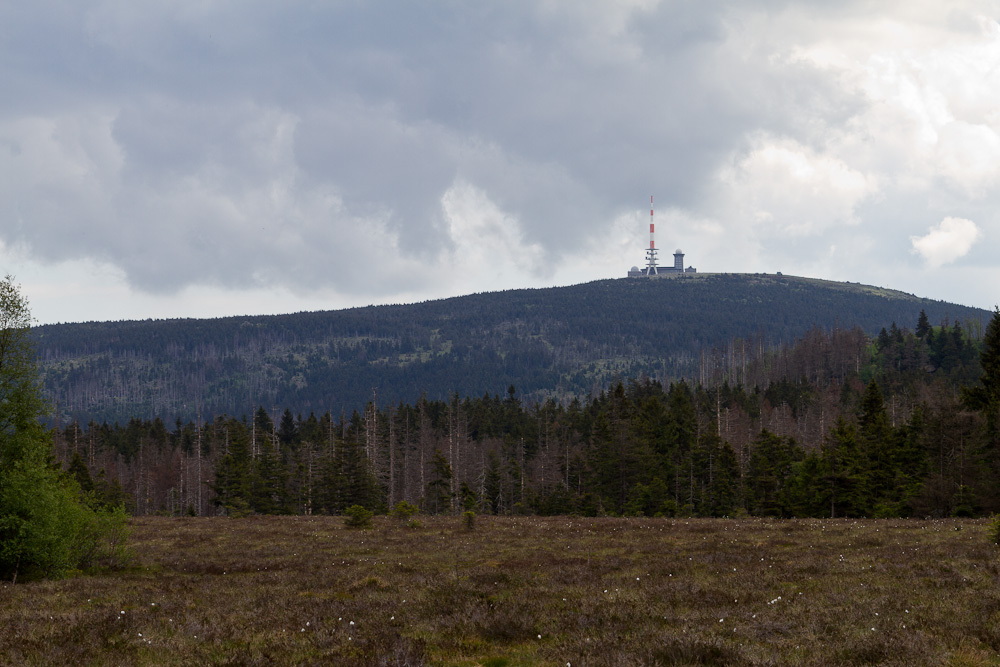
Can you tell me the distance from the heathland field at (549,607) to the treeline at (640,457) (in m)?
20.0

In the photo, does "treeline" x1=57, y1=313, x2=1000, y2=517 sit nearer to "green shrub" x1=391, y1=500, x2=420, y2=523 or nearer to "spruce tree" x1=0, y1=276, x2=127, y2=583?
"green shrub" x1=391, y1=500, x2=420, y2=523

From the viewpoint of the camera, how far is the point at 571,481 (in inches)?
3716

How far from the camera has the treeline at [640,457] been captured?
54.8m

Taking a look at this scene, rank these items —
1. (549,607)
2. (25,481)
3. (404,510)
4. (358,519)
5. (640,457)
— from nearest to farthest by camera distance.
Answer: (549,607) → (25,481) → (358,519) → (404,510) → (640,457)

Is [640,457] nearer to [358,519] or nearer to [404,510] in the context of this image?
[404,510]

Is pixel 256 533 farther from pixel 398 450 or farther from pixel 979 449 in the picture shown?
pixel 398 450

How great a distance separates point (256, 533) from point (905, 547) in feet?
132

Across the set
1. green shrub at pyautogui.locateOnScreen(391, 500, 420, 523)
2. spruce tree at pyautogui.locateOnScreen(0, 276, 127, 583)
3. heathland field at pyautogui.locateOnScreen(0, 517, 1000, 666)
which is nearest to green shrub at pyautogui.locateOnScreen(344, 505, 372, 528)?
green shrub at pyautogui.locateOnScreen(391, 500, 420, 523)

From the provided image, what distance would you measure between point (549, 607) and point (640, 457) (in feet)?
189

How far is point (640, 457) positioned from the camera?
245 feet

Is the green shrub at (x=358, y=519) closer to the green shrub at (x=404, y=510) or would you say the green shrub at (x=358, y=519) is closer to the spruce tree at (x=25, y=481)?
the green shrub at (x=404, y=510)

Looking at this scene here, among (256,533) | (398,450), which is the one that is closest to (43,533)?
(256,533)

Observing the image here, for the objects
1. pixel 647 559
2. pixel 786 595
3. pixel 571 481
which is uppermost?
pixel 786 595

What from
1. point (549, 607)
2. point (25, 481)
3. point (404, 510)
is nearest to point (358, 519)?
point (404, 510)
